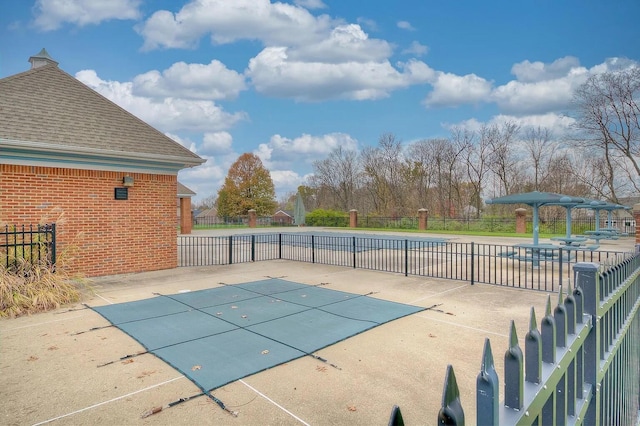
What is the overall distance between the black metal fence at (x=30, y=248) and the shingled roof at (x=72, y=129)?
6.48 ft

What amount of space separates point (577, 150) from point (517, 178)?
5768 millimetres

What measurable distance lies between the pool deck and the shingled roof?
4525 millimetres

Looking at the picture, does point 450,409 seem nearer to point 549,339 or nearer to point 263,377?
point 549,339

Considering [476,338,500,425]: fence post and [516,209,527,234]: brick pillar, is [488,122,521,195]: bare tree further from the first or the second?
[476,338,500,425]: fence post

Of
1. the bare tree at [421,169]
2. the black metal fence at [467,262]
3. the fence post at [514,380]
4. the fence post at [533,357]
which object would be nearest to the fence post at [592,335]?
the fence post at [533,357]

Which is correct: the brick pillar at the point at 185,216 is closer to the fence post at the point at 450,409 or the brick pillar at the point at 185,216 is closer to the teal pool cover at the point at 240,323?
the teal pool cover at the point at 240,323

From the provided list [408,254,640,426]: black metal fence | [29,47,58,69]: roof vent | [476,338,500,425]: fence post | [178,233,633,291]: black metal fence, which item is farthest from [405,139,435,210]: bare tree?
[476,338,500,425]: fence post

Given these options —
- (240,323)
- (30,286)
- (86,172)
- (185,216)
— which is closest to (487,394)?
(240,323)

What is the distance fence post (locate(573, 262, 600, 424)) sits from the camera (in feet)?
6.40

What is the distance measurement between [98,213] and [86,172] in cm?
113

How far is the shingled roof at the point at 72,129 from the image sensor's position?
29.9ft

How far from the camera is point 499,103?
33531 mm

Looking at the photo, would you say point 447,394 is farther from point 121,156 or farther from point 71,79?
point 71,79

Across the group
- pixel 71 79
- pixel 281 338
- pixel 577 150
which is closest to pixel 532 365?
pixel 281 338
